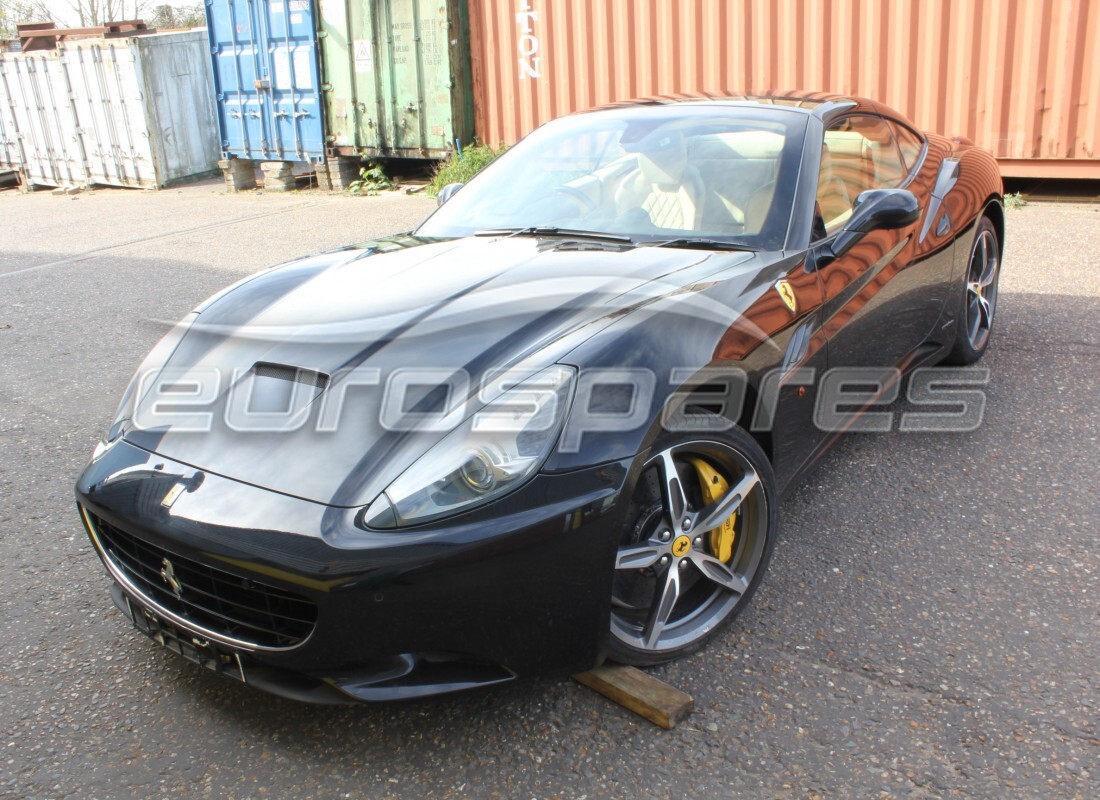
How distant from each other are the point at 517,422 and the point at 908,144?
110 inches

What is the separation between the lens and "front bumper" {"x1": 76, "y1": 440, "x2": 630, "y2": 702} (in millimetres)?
1897

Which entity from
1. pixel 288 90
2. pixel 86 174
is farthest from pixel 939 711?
pixel 86 174

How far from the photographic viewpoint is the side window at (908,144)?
3913mm

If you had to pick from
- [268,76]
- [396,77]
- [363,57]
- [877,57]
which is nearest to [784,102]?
[877,57]

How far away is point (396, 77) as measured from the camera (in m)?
11.7

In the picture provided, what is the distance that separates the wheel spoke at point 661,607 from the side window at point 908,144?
7.68 feet

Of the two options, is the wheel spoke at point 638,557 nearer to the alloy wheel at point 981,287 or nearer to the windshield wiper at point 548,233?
the windshield wiper at point 548,233

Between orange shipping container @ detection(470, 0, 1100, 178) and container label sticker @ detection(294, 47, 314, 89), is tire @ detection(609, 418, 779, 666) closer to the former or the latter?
orange shipping container @ detection(470, 0, 1100, 178)

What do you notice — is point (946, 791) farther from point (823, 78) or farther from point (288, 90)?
point (288, 90)

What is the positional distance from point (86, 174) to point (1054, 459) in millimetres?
15832

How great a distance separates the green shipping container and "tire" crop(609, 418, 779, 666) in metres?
9.77

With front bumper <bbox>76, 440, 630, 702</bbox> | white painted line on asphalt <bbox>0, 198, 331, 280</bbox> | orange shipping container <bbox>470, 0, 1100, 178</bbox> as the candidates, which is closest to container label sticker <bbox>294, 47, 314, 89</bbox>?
white painted line on asphalt <bbox>0, 198, 331, 280</bbox>

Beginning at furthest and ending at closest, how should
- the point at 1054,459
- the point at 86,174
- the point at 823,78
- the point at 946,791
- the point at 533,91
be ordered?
the point at 86,174 < the point at 533,91 < the point at 823,78 < the point at 1054,459 < the point at 946,791

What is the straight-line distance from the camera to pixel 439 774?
6.77ft
